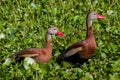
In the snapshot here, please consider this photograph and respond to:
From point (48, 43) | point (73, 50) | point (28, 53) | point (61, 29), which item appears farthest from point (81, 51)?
point (61, 29)

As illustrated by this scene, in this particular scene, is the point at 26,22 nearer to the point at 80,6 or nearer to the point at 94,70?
the point at 80,6

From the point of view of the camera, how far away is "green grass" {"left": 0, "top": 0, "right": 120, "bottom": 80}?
911 cm

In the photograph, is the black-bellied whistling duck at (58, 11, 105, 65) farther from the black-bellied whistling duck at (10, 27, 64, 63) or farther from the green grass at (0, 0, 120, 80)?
the black-bellied whistling duck at (10, 27, 64, 63)

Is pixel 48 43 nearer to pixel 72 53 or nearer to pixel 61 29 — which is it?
pixel 72 53

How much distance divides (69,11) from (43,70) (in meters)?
5.09

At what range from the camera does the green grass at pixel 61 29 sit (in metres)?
9.11

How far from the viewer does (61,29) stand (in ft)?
39.7

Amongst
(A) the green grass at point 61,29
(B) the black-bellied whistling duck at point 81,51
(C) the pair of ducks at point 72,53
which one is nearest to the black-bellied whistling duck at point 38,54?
(C) the pair of ducks at point 72,53

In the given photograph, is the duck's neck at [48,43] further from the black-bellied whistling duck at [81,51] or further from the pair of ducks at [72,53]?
the black-bellied whistling duck at [81,51]

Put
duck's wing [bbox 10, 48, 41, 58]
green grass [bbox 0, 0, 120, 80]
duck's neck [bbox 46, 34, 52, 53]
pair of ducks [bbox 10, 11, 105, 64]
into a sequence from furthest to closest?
duck's neck [bbox 46, 34, 52, 53]
pair of ducks [bbox 10, 11, 105, 64]
duck's wing [bbox 10, 48, 41, 58]
green grass [bbox 0, 0, 120, 80]

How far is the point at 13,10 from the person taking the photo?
45.0 feet

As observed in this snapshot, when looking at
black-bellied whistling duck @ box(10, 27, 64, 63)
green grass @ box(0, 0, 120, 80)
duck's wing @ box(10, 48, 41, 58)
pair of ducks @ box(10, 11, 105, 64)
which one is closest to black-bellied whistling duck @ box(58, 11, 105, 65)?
pair of ducks @ box(10, 11, 105, 64)

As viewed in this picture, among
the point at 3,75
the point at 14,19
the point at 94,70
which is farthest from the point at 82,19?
the point at 3,75

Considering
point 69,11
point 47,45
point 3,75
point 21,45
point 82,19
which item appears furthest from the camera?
point 69,11
